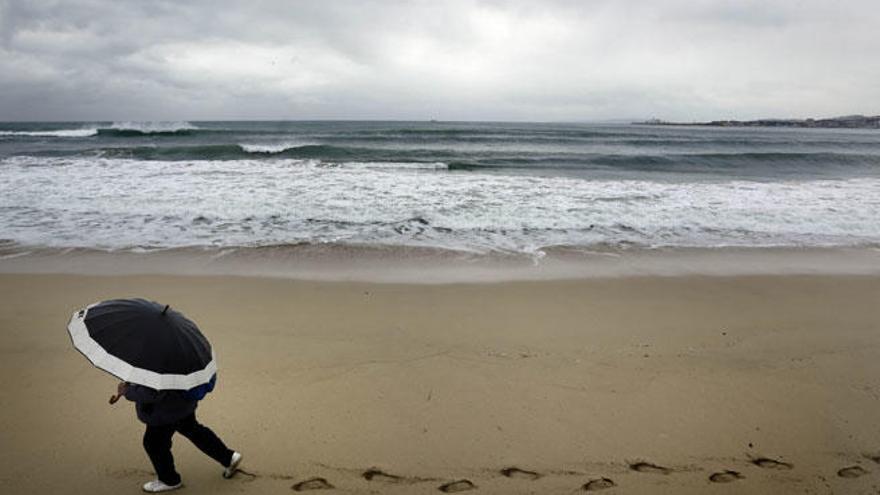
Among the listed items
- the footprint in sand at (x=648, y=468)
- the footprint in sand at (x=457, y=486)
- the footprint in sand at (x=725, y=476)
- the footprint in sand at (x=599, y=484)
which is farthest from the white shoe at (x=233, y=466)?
the footprint in sand at (x=725, y=476)

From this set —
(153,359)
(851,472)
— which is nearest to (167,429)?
(153,359)

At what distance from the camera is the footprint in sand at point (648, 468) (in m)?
3.06

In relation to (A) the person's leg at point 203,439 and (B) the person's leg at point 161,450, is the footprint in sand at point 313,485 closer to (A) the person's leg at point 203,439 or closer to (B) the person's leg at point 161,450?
(A) the person's leg at point 203,439

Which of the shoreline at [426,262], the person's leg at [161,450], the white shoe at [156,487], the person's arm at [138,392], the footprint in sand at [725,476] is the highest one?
the person's arm at [138,392]

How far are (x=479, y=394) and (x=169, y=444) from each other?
2082 millimetres

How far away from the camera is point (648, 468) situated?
308 cm

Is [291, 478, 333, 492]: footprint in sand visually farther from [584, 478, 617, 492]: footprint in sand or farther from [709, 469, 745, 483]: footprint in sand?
[709, 469, 745, 483]: footprint in sand

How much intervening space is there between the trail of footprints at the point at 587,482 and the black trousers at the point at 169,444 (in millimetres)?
264

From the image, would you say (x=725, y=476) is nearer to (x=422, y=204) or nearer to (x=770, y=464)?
(x=770, y=464)

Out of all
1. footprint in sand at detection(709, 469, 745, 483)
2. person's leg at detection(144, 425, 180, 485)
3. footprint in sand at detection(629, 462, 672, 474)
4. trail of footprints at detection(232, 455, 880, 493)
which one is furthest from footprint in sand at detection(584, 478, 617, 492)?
person's leg at detection(144, 425, 180, 485)

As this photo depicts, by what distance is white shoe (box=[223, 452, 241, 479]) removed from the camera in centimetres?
295

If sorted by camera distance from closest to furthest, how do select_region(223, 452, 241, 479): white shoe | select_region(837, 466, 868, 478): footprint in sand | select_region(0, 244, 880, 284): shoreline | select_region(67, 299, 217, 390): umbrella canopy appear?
select_region(67, 299, 217, 390): umbrella canopy
select_region(223, 452, 241, 479): white shoe
select_region(837, 466, 868, 478): footprint in sand
select_region(0, 244, 880, 284): shoreline

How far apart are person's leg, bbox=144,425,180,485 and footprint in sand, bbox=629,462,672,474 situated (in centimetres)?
270

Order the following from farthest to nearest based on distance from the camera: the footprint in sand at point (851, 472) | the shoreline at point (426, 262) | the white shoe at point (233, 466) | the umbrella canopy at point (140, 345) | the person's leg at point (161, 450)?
the shoreline at point (426, 262)
the footprint in sand at point (851, 472)
the white shoe at point (233, 466)
the person's leg at point (161, 450)
the umbrella canopy at point (140, 345)
